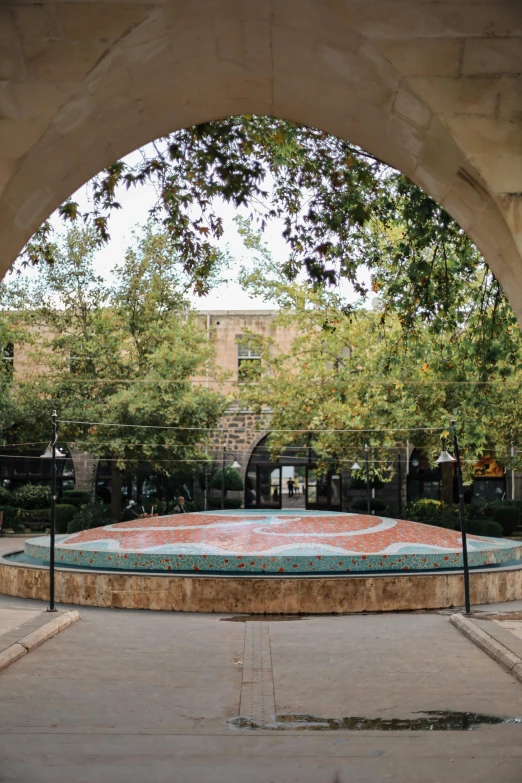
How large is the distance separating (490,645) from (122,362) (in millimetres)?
17656

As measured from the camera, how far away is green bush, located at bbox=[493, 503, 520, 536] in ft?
81.6

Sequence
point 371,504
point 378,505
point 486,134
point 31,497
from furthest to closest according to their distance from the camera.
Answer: point 371,504, point 378,505, point 31,497, point 486,134

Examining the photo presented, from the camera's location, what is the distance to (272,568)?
13.5 metres

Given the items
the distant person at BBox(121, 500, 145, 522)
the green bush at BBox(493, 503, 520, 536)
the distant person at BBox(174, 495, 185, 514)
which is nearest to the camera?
the green bush at BBox(493, 503, 520, 536)

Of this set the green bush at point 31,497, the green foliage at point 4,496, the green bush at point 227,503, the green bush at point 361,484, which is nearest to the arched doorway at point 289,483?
the green bush at point 361,484

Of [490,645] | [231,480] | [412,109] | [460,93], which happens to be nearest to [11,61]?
[412,109]

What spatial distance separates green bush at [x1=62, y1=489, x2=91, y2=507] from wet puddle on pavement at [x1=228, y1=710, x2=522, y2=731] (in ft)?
78.8

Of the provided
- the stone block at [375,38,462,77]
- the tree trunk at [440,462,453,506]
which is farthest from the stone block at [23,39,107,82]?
the tree trunk at [440,462,453,506]

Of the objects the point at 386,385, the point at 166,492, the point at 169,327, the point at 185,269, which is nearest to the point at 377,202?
the point at 185,269

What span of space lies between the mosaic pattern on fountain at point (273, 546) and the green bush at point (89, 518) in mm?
7771

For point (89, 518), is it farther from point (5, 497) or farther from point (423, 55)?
point (423, 55)

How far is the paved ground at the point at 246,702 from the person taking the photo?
5.24 m

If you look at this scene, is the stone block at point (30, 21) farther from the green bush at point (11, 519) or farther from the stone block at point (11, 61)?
the green bush at point (11, 519)

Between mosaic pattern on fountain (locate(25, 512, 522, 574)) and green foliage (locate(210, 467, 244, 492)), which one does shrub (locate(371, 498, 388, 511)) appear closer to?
green foliage (locate(210, 467, 244, 492))
